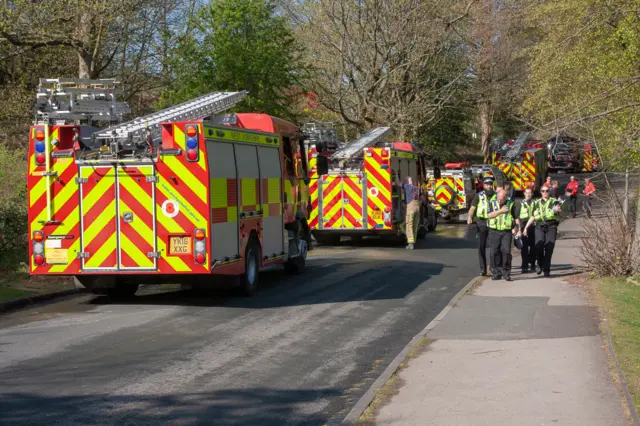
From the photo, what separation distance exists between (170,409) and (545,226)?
11.0 metres

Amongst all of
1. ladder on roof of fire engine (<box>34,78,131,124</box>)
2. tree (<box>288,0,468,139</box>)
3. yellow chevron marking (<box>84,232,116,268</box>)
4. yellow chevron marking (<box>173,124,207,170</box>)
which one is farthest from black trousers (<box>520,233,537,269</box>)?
tree (<box>288,0,468,139</box>)

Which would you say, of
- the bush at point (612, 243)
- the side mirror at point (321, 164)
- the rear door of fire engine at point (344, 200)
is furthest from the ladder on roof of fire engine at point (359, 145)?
the bush at point (612, 243)

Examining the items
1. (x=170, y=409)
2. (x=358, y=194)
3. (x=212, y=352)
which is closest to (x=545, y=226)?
(x=358, y=194)

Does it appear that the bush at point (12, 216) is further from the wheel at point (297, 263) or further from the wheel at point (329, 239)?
the wheel at point (329, 239)

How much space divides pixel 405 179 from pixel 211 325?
48.8ft

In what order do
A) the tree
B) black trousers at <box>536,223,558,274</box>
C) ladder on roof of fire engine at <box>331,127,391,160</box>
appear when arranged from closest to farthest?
1. black trousers at <box>536,223,558,274</box>
2. ladder on roof of fire engine at <box>331,127,391,160</box>
3. the tree

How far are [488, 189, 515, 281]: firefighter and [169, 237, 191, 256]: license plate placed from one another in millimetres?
5965

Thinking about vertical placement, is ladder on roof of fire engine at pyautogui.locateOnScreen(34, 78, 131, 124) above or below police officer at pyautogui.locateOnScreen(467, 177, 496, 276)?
above

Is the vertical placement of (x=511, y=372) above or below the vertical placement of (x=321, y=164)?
below

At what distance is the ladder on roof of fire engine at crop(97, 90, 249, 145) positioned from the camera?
1273cm

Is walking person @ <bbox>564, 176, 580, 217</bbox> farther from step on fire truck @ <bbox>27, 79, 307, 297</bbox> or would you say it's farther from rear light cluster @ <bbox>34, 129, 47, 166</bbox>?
rear light cluster @ <bbox>34, 129, 47, 166</bbox>

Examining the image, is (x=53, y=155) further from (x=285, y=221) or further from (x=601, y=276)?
(x=601, y=276)

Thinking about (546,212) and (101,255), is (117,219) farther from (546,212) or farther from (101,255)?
(546,212)

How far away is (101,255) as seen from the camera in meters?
12.8
